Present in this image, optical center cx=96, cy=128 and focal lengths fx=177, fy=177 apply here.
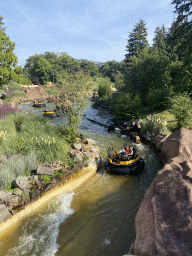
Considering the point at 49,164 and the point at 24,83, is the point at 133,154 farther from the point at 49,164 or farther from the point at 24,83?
the point at 24,83

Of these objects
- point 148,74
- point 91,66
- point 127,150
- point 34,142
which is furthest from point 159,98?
point 91,66

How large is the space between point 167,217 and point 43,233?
373cm

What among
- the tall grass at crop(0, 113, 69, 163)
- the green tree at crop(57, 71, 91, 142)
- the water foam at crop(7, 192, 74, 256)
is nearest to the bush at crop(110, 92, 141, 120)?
the green tree at crop(57, 71, 91, 142)

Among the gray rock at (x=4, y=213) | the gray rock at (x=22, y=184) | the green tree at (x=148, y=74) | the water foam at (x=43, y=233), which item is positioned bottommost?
the water foam at (x=43, y=233)

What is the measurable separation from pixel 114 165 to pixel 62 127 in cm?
392

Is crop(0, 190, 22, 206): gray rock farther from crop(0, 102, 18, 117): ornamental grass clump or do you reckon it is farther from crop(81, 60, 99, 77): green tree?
crop(81, 60, 99, 77): green tree

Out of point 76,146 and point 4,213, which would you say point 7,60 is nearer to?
point 76,146

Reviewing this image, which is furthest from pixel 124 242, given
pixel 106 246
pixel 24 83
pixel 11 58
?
pixel 24 83

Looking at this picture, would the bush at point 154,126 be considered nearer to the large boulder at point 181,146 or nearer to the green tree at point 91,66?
the large boulder at point 181,146

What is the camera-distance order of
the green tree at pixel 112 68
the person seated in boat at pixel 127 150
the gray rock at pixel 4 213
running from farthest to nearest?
the green tree at pixel 112 68 → the person seated in boat at pixel 127 150 → the gray rock at pixel 4 213

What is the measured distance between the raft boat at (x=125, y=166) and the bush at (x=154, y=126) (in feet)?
16.3

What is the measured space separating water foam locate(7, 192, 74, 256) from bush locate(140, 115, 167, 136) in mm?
8663

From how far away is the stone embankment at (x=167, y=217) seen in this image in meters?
2.95

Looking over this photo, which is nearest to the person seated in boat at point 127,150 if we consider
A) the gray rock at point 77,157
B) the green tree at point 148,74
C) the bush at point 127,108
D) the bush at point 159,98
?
the gray rock at point 77,157
